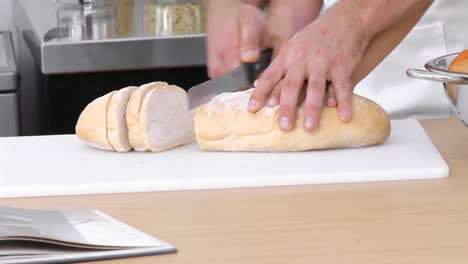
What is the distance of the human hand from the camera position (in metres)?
1.48

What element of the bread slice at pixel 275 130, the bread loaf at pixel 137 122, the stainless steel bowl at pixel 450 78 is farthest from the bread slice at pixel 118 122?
the stainless steel bowl at pixel 450 78

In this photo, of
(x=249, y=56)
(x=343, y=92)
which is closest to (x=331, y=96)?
(x=343, y=92)

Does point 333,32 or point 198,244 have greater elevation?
point 333,32

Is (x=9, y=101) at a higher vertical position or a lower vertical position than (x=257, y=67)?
lower

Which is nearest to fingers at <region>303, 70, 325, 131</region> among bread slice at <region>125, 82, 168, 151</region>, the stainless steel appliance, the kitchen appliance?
bread slice at <region>125, 82, 168, 151</region>

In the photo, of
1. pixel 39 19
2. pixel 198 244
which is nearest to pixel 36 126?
pixel 39 19

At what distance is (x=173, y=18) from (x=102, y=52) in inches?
10.4

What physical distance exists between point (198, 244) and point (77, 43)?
1.26 metres

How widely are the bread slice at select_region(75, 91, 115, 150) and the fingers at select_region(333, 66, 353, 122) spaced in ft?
1.11

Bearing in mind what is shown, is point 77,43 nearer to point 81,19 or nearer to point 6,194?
point 81,19

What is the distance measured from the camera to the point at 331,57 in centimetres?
152

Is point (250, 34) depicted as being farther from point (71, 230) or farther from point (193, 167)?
point (71, 230)

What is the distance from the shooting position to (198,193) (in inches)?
50.6

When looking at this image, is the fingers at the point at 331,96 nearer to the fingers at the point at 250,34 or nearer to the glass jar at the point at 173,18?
the fingers at the point at 250,34
